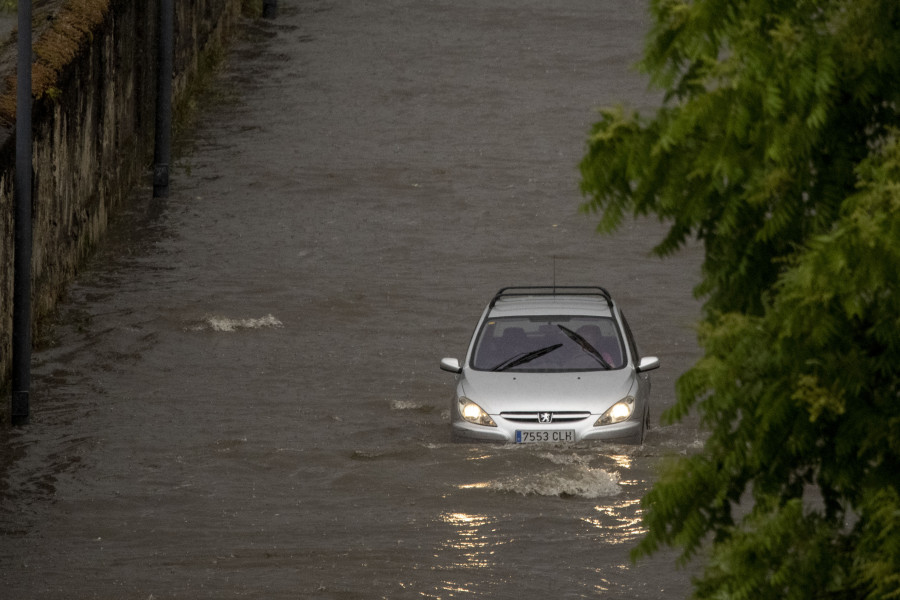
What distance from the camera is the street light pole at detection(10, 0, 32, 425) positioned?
1758 centimetres

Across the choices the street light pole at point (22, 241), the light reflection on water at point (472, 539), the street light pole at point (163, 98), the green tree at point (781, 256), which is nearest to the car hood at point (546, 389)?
the light reflection on water at point (472, 539)

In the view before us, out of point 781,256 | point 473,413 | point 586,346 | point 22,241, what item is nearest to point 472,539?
point 473,413

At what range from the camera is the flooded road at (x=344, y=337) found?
13.8 metres

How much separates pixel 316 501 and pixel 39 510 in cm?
234

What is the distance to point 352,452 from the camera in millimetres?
17359

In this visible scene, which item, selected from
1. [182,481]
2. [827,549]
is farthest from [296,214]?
[827,549]

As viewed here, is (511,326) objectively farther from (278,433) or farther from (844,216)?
(844,216)

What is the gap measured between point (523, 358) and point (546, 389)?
2.43ft

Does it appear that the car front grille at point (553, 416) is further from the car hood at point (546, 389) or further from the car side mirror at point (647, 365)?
the car side mirror at point (647, 365)

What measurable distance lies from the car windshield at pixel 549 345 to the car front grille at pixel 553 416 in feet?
2.35

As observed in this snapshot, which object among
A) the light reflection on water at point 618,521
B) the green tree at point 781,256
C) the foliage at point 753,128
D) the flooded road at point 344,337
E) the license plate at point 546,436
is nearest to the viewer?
the green tree at point 781,256

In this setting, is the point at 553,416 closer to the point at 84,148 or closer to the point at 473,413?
the point at 473,413

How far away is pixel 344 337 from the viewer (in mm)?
23000

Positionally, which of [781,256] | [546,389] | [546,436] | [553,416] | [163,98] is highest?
[781,256]
